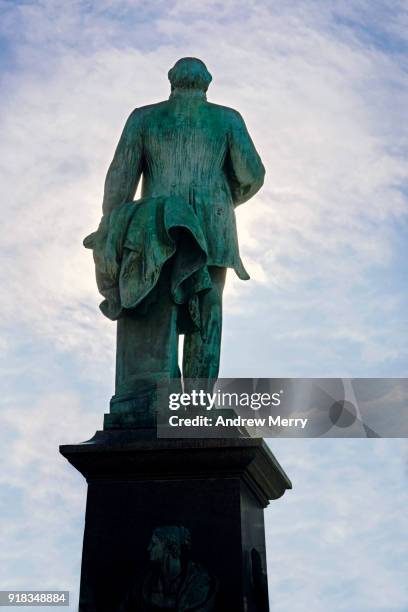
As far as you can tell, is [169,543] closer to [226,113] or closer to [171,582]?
[171,582]

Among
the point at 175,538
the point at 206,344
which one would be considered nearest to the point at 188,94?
the point at 206,344

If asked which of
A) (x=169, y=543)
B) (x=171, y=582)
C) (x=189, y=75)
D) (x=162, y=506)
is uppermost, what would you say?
(x=189, y=75)

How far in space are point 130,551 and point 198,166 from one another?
3468mm

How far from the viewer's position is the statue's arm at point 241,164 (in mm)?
9391

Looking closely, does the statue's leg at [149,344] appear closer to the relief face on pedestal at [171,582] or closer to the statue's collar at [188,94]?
the relief face on pedestal at [171,582]

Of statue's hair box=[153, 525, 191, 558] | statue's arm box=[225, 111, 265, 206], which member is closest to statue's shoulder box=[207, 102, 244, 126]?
statue's arm box=[225, 111, 265, 206]

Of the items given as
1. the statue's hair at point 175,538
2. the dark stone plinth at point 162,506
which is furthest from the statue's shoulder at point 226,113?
the statue's hair at point 175,538

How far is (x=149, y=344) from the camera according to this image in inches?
340

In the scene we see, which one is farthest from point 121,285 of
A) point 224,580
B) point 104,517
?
point 224,580

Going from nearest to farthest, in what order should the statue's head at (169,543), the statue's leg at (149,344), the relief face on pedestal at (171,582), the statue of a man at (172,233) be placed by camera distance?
the relief face on pedestal at (171,582) → the statue's head at (169,543) → the statue's leg at (149,344) → the statue of a man at (172,233)

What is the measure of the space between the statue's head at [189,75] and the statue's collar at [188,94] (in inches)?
1.1

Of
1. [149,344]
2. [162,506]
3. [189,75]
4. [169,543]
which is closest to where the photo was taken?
[169,543]

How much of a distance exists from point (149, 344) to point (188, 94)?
2.50m

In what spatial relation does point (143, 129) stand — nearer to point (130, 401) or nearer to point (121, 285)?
point (121, 285)
